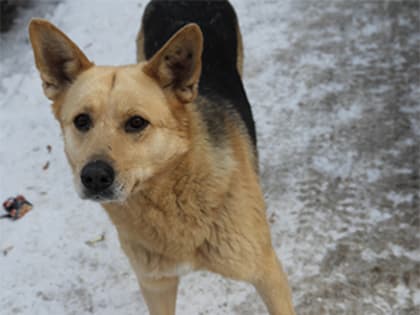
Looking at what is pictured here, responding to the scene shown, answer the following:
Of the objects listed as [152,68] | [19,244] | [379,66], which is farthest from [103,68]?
[379,66]

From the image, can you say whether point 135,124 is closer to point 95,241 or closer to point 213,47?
point 213,47

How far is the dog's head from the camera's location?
242cm

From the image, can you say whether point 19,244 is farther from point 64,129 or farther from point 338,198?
point 338,198

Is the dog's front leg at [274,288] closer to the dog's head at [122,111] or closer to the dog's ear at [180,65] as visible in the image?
the dog's head at [122,111]

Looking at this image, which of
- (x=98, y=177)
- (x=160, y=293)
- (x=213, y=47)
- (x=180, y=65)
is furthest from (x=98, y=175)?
(x=213, y=47)

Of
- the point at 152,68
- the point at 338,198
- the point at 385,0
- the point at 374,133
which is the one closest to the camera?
the point at 152,68

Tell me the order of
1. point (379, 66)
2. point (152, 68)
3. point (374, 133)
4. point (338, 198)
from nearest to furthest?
point (152, 68)
point (338, 198)
point (374, 133)
point (379, 66)

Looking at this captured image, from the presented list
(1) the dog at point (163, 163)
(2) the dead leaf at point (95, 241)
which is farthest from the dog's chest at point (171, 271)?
(2) the dead leaf at point (95, 241)

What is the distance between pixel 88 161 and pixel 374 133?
3181mm

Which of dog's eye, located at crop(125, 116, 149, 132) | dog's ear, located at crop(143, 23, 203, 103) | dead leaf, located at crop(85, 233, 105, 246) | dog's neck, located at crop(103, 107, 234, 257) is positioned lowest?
dead leaf, located at crop(85, 233, 105, 246)

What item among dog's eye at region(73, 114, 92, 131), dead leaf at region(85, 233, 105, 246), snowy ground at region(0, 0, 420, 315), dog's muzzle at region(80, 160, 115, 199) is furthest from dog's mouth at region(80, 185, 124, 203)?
dead leaf at region(85, 233, 105, 246)

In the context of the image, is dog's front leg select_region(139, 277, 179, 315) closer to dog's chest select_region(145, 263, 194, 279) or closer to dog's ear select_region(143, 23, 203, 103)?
dog's chest select_region(145, 263, 194, 279)

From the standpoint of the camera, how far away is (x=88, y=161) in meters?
2.38

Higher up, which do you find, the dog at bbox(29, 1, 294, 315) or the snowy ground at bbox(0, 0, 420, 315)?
the dog at bbox(29, 1, 294, 315)
